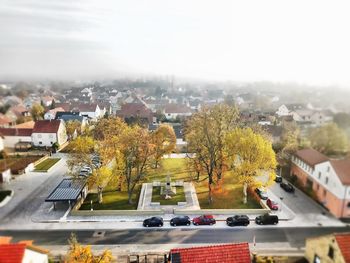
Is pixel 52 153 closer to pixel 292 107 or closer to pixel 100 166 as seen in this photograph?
pixel 100 166

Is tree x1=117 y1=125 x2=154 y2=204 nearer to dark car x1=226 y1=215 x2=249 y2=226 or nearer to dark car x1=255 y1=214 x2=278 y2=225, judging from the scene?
dark car x1=226 y1=215 x2=249 y2=226

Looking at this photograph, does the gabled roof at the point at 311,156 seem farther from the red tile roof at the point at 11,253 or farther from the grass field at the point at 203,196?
the grass field at the point at 203,196

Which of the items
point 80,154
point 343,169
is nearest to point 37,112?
point 80,154

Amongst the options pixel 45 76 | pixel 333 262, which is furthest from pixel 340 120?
pixel 45 76

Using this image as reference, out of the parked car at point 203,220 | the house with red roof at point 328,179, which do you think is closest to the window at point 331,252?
the house with red roof at point 328,179

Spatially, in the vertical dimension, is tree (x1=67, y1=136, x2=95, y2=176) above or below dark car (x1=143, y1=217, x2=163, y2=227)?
above

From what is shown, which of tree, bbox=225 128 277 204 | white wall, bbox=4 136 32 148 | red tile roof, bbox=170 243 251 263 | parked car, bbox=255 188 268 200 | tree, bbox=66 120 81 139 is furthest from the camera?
tree, bbox=66 120 81 139

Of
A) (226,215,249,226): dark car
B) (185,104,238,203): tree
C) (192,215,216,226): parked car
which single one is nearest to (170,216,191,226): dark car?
(192,215,216,226): parked car
